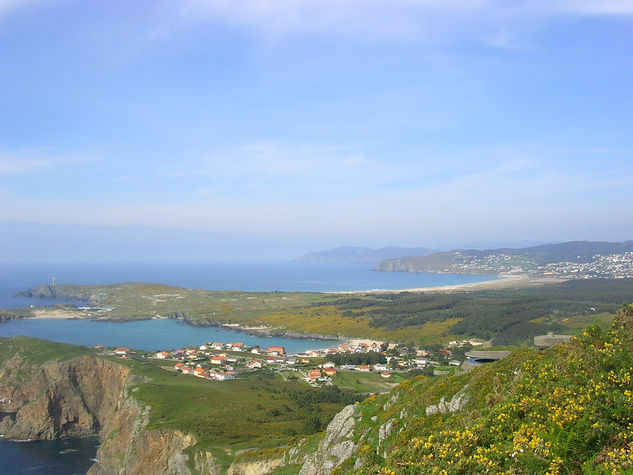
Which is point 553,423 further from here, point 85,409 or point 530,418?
point 85,409

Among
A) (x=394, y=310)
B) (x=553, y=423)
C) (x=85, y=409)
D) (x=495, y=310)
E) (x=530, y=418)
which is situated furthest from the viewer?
(x=394, y=310)

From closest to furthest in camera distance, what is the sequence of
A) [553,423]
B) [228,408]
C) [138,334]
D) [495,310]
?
[553,423] → [228,408] → [138,334] → [495,310]

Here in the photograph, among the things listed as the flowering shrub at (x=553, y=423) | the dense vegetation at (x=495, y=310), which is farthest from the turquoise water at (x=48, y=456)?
the dense vegetation at (x=495, y=310)

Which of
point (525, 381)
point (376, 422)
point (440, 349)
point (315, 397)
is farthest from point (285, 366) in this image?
point (525, 381)

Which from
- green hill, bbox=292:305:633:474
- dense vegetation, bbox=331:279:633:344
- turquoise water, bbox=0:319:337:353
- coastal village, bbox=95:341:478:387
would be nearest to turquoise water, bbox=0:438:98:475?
coastal village, bbox=95:341:478:387

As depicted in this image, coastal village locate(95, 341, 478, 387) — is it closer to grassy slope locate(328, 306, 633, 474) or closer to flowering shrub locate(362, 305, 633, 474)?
grassy slope locate(328, 306, 633, 474)

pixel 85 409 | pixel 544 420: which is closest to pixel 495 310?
pixel 85 409
